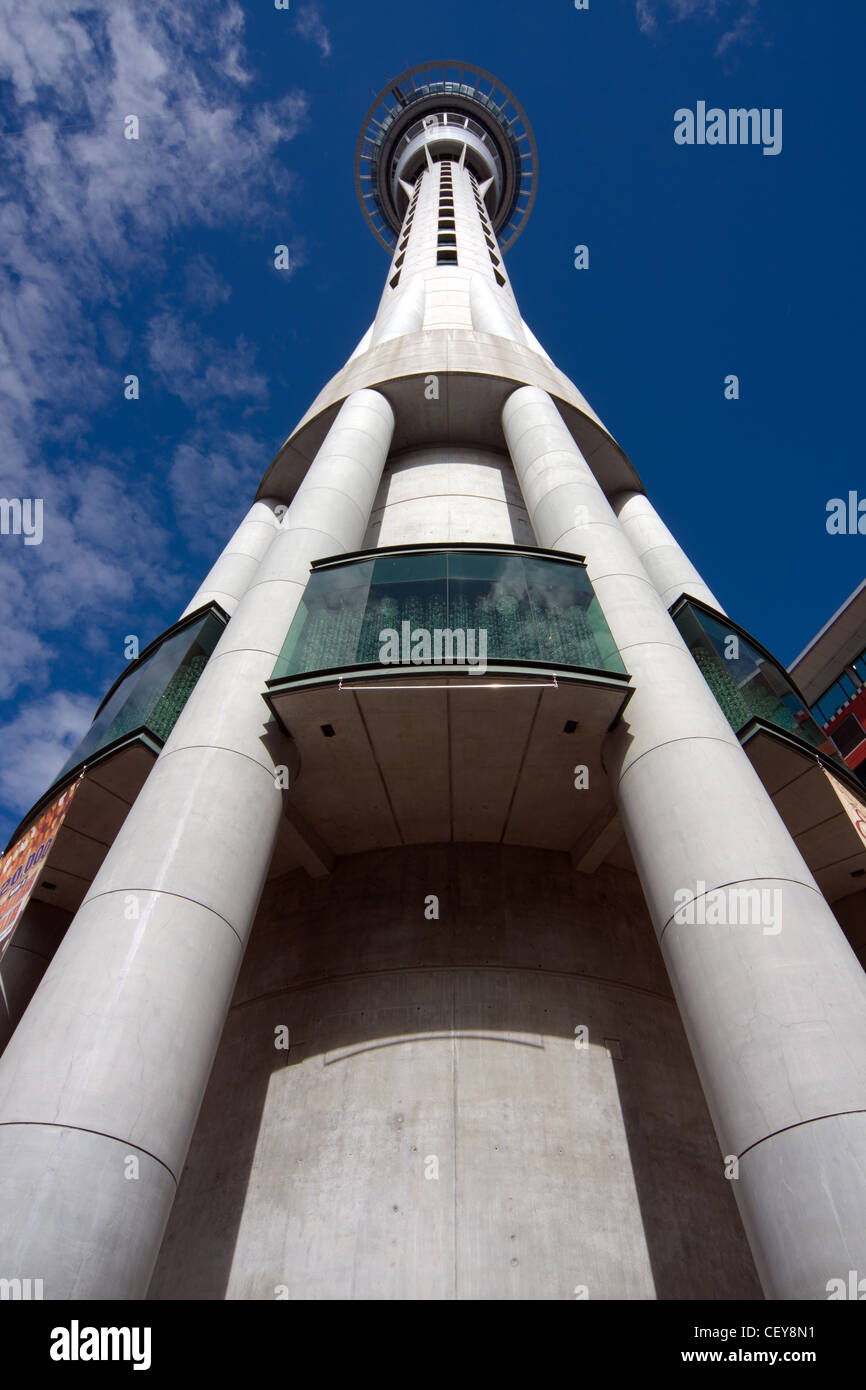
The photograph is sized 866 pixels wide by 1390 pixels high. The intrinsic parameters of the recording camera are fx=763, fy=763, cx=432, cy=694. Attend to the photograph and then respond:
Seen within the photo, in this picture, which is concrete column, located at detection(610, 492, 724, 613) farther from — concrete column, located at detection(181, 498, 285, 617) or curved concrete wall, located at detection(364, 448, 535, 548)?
concrete column, located at detection(181, 498, 285, 617)

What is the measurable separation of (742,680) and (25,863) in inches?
409

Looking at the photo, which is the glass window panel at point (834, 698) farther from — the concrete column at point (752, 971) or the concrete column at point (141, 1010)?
the concrete column at point (141, 1010)

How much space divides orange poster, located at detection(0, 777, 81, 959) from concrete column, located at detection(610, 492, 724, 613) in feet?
35.2

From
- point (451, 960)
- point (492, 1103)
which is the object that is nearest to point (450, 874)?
point (451, 960)

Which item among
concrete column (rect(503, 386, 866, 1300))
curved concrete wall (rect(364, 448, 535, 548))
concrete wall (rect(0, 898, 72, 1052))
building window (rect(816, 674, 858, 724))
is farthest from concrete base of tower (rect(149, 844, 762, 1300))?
building window (rect(816, 674, 858, 724))

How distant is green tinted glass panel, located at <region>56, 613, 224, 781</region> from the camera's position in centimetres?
1046

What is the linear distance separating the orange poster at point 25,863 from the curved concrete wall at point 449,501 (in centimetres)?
720

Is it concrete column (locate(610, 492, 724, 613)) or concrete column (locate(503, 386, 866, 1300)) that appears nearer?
concrete column (locate(503, 386, 866, 1300))

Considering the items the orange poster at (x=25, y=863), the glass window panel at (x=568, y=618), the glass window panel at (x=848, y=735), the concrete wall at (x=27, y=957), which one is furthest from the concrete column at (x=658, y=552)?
the glass window panel at (x=848, y=735)

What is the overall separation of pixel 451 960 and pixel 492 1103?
1658mm

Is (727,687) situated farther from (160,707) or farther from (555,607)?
(160,707)
